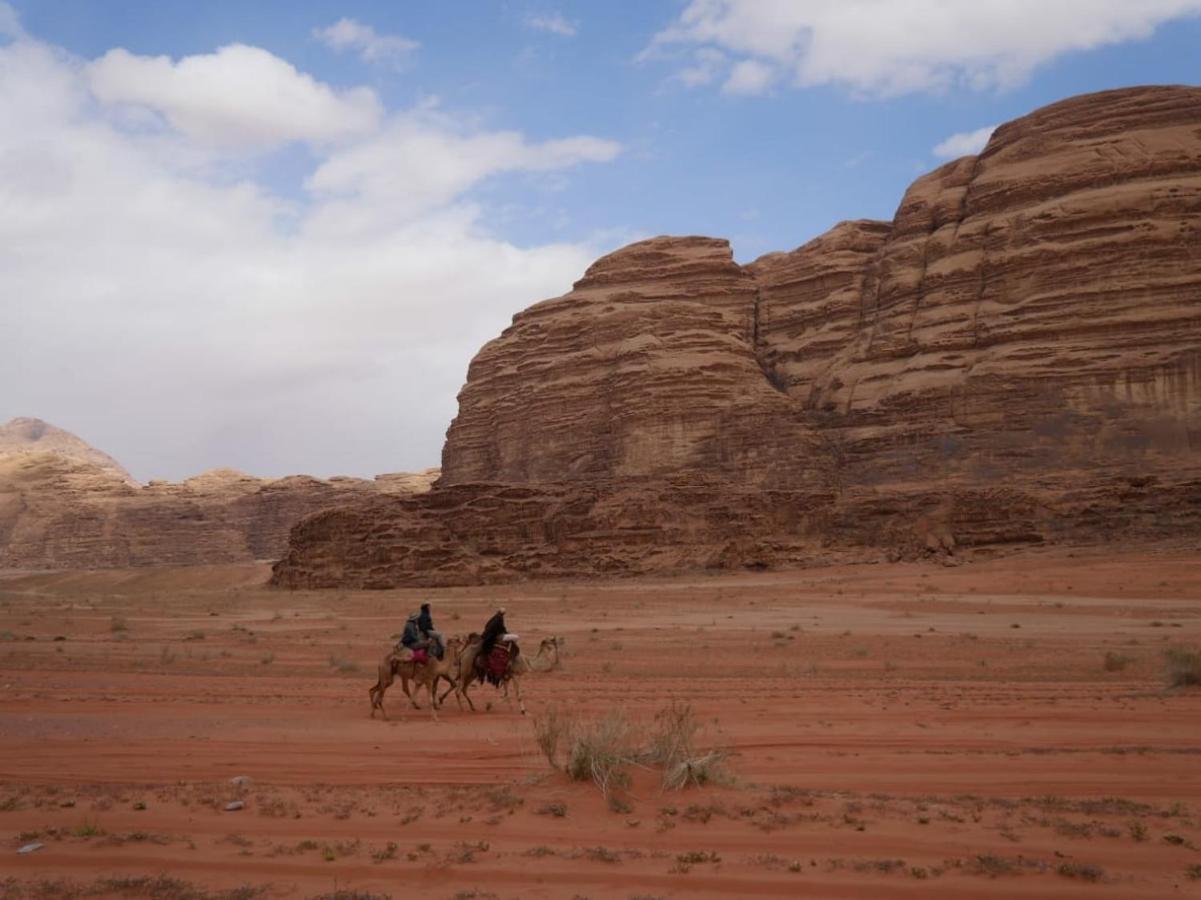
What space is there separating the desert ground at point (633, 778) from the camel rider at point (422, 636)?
2.93 feet

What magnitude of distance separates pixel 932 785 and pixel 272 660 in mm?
15245

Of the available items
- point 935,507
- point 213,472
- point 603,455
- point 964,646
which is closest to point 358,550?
point 603,455

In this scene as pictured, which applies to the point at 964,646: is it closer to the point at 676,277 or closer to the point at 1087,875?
the point at 1087,875

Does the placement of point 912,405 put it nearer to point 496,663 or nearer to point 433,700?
point 496,663

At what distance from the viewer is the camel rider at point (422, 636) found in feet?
44.1

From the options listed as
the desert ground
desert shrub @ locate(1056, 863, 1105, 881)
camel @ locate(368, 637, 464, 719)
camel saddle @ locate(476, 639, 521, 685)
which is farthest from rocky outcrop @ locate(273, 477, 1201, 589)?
desert shrub @ locate(1056, 863, 1105, 881)

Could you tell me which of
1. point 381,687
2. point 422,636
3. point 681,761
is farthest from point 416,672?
point 681,761

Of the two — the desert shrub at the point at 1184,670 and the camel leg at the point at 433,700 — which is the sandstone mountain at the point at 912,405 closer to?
the desert shrub at the point at 1184,670

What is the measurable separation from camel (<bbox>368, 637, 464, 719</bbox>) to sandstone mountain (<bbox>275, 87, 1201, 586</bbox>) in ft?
132

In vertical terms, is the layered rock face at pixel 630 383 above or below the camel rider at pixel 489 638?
above

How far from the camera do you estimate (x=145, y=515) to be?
10369 cm

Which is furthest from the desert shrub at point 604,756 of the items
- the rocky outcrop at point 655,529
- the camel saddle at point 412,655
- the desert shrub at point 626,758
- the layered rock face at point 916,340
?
the layered rock face at point 916,340

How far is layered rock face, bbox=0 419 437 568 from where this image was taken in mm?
101750

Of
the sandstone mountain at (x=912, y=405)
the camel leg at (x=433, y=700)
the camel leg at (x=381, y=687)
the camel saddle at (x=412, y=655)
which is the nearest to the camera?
the camel leg at (x=433, y=700)
